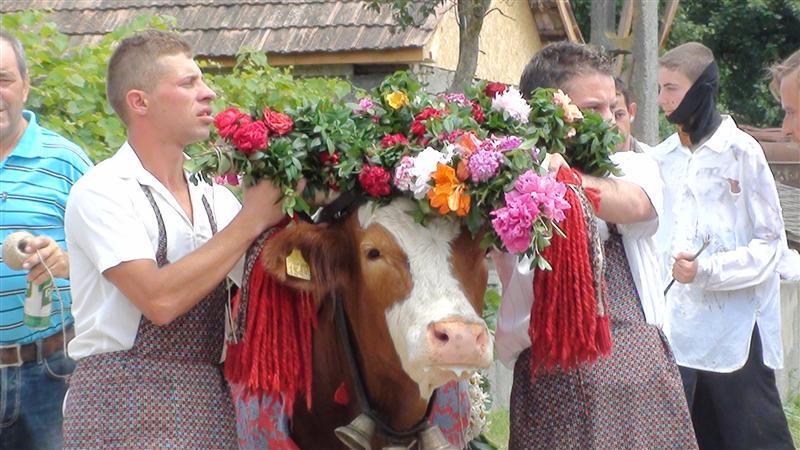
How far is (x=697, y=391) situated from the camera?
20.8 feet

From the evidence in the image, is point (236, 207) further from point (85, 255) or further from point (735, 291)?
point (735, 291)

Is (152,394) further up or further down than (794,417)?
further up

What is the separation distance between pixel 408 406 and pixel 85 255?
1042 mm

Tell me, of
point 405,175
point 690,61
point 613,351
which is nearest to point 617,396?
point 613,351

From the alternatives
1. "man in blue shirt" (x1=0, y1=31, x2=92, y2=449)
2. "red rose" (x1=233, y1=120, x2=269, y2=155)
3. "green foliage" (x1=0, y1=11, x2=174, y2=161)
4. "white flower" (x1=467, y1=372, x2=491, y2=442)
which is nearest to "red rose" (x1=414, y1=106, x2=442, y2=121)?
"red rose" (x1=233, y1=120, x2=269, y2=155)

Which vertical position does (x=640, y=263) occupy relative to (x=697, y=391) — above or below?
above

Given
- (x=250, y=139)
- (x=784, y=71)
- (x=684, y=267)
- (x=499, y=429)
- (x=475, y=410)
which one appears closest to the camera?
(x=250, y=139)

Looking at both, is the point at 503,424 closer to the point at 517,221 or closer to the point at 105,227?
the point at 517,221

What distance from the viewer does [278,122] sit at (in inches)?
154

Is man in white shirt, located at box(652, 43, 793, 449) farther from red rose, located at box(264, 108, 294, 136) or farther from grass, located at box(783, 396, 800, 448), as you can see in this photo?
grass, located at box(783, 396, 800, 448)

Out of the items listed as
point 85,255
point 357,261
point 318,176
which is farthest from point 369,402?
point 85,255

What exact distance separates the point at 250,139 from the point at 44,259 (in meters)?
1.01

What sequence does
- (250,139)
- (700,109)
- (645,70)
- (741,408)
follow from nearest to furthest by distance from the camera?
(250,139) < (741,408) < (700,109) < (645,70)

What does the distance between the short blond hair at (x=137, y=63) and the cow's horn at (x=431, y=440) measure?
1.32 m
